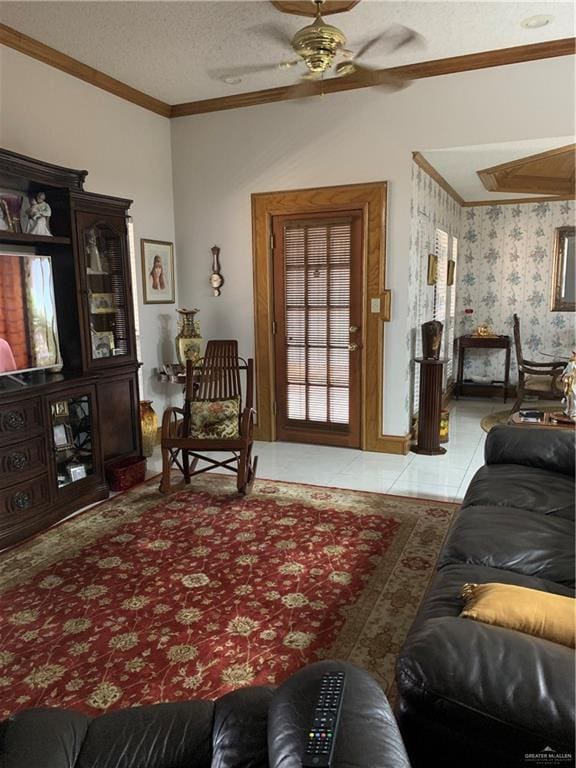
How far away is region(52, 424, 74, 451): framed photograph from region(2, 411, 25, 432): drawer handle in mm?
286

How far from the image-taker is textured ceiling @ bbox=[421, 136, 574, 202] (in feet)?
13.1

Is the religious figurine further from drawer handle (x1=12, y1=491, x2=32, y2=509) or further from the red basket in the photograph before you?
drawer handle (x1=12, y1=491, x2=32, y2=509)

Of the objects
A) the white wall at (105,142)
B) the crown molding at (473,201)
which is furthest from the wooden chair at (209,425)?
the crown molding at (473,201)

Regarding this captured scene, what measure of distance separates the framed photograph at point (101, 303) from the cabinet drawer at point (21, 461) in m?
1.04

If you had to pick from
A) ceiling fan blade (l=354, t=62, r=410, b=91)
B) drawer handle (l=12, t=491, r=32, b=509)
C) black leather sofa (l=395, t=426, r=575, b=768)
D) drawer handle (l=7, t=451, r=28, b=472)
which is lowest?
drawer handle (l=12, t=491, r=32, b=509)

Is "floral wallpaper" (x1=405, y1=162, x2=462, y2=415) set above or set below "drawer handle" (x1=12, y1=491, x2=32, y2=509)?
above

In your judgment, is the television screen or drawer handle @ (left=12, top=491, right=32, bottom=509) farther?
the television screen

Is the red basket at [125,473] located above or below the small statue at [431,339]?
below

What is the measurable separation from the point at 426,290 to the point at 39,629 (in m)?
4.17

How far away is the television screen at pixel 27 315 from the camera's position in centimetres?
331

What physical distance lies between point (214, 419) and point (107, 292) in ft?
3.88

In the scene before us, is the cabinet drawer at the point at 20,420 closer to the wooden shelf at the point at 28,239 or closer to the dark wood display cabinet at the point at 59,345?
the dark wood display cabinet at the point at 59,345

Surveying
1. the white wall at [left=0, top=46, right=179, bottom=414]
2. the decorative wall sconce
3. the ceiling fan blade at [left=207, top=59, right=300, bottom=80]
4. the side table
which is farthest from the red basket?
the side table

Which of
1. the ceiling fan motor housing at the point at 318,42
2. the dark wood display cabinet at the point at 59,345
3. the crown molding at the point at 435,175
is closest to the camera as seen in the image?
the ceiling fan motor housing at the point at 318,42
